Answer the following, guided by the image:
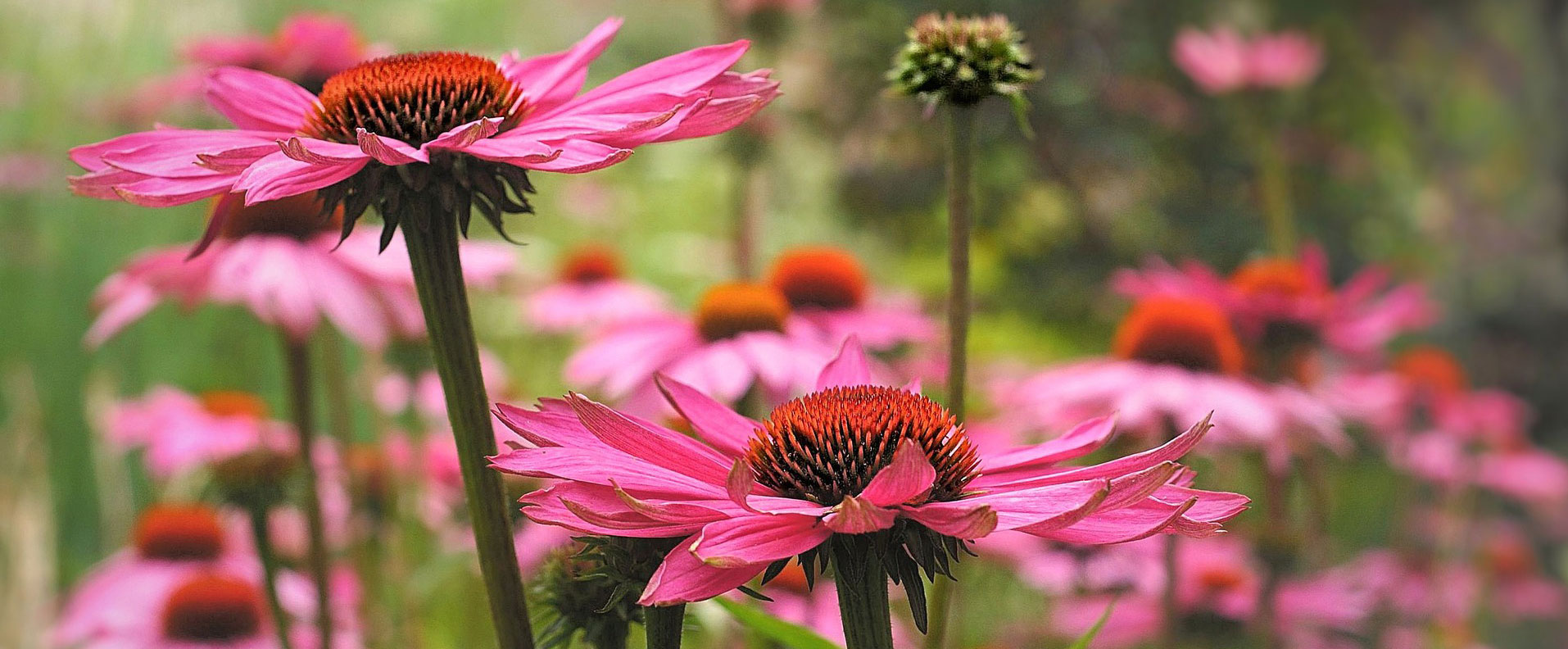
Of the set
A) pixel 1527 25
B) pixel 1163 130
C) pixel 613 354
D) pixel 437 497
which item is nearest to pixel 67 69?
pixel 437 497

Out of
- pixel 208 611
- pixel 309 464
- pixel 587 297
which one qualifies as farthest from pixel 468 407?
pixel 587 297

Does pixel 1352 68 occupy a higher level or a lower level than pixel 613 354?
higher

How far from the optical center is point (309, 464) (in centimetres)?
75

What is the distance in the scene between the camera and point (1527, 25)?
3.17 m

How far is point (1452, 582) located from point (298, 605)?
1541 mm

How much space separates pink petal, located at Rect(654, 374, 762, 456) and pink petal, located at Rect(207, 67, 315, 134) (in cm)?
19

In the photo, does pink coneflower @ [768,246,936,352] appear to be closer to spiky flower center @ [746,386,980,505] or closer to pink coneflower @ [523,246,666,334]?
pink coneflower @ [523,246,666,334]

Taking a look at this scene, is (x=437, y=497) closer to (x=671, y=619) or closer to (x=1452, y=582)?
(x=671, y=619)

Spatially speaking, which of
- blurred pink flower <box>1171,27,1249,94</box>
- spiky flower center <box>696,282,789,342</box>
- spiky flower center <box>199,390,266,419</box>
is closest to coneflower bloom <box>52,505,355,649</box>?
spiky flower center <box>199,390,266,419</box>

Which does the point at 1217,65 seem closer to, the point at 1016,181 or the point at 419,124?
the point at 1016,181

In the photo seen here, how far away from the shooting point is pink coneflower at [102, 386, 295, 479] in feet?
3.80

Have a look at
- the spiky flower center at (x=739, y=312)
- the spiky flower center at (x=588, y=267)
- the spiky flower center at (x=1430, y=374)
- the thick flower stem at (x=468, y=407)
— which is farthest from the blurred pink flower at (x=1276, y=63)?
the thick flower stem at (x=468, y=407)

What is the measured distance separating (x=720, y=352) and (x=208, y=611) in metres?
→ 0.47

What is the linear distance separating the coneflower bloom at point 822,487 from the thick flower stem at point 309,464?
1.35ft
